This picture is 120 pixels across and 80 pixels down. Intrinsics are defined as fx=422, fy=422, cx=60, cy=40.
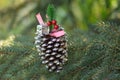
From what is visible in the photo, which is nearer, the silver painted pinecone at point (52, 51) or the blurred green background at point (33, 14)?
the silver painted pinecone at point (52, 51)

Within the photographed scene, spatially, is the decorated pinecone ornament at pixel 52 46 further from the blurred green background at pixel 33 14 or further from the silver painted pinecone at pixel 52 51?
the blurred green background at pixel 33 14

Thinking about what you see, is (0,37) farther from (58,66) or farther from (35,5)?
(58,66)

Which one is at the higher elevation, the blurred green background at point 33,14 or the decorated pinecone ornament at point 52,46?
the blurred green background at point 33,14

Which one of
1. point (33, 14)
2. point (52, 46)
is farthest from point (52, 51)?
point (33, 14)

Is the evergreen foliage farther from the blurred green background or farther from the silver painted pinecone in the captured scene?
the blurred green background

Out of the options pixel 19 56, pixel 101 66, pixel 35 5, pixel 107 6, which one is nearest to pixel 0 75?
pixel 19 56

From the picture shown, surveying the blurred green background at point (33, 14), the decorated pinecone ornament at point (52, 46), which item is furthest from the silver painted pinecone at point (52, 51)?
the blurred green background at point (33, 14)
